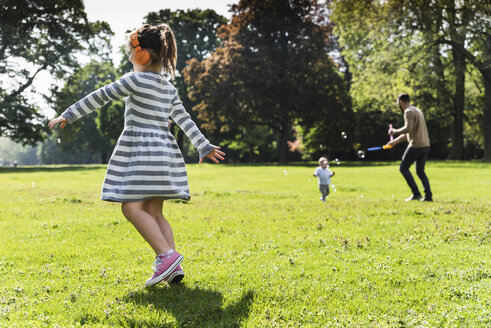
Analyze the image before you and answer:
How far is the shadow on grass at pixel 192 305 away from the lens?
2945mm

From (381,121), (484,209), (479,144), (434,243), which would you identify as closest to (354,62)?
(381,121)

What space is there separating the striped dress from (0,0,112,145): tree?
129ft

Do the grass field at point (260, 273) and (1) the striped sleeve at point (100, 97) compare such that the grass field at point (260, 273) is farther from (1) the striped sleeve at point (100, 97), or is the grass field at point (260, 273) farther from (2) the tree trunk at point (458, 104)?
(2) the tree trunk at point (458, 104)

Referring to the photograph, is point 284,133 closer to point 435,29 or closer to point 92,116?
point 435,29

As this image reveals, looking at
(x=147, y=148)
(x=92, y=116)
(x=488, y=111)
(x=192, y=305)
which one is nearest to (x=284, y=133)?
(x=488, y=111)

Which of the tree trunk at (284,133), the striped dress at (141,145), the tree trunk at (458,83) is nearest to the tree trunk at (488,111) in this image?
the tree trunk at (458,83)

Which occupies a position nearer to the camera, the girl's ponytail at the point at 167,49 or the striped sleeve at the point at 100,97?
the striped sleeve at the point at 100,97

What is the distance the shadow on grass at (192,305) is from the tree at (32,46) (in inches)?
Result: 1581

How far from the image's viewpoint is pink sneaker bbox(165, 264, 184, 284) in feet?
12.2

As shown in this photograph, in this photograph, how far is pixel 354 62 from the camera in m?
40.8

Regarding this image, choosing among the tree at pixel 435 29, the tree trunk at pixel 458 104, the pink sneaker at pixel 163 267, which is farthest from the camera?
the tree trunk at pixel 458 104

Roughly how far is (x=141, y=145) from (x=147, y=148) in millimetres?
62

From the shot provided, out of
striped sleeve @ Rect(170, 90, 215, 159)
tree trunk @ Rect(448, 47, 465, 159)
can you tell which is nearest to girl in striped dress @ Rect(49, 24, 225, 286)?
striped sleeve @ Rect(170, 90, 215, 159)

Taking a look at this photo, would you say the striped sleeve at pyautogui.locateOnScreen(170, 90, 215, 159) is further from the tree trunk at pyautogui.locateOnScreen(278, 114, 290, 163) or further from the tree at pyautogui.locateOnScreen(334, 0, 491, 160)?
the tree trunk at pyautogui.locateOnScreen(278, 114, 290, 163)
